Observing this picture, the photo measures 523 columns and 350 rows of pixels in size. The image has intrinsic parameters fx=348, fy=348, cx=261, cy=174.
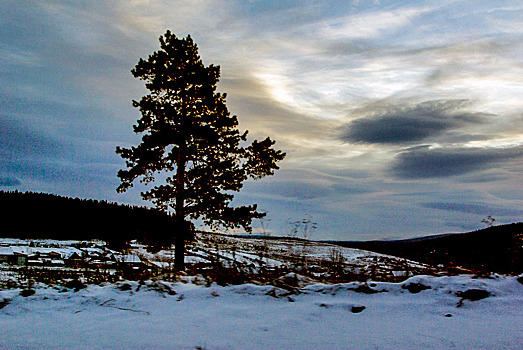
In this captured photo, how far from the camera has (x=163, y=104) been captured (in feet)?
49.6

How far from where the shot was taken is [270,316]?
2.78 metres

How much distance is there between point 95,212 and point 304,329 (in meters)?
62.2

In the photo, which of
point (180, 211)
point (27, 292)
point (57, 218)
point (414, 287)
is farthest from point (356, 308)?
point (57, 218)

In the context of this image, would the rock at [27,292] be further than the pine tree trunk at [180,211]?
No

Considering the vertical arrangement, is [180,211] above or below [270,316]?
above

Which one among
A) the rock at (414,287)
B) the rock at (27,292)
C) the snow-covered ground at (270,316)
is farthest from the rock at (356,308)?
the rock at (27,292)

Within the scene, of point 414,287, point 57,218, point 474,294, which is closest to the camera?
point 474,294

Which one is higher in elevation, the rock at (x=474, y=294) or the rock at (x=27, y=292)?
the rock at (x=474, y=294)

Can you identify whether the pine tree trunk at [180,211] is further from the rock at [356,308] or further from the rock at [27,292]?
the rock at [356,308]

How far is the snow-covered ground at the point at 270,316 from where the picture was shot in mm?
2234

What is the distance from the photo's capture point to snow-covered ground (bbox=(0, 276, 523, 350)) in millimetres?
2234

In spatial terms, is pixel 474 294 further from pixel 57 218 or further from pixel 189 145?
pixel 57 218

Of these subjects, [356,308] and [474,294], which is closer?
[356,308]

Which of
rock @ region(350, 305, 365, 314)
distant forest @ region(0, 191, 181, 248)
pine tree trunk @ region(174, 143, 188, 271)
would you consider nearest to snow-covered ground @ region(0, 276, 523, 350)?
rock @ region(350, 305, 365, 314)
